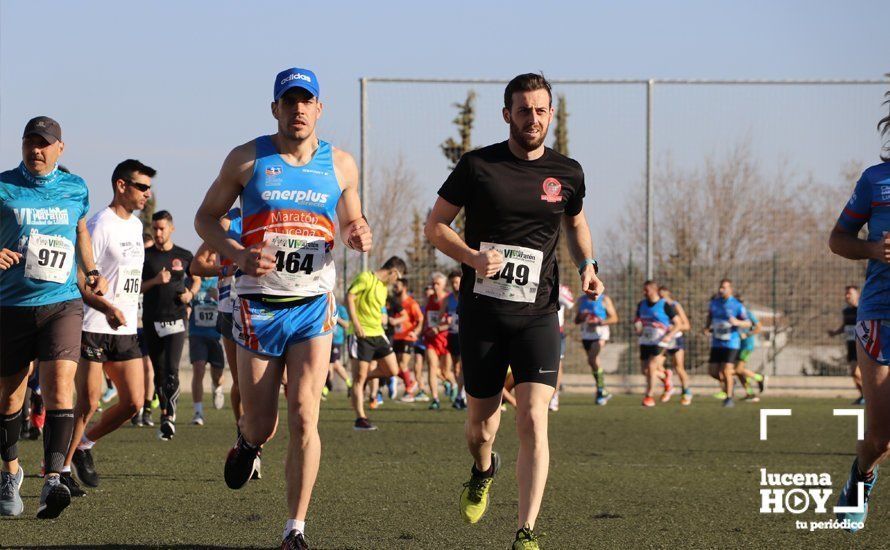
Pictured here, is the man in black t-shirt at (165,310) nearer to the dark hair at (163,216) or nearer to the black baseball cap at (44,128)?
the dark hair at (163,216)

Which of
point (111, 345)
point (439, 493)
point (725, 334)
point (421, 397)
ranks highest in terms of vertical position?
point (111, 345)

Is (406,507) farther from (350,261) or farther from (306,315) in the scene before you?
(350,261)

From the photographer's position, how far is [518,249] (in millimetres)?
6633

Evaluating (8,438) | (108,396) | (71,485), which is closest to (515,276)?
(8,438)

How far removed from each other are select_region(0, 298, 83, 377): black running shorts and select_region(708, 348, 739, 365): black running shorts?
16.6 meters

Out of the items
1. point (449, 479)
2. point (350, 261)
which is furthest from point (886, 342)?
point (350, 261)

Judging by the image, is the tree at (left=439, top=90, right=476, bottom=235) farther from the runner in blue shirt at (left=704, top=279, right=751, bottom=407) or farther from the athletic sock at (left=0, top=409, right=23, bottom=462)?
the athletic sock at (left=0, top=409, right=23, bottom=462)

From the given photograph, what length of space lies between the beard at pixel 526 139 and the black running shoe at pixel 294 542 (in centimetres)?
232

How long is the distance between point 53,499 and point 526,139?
11.9 feet

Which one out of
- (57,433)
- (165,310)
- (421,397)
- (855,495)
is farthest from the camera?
(421,397)

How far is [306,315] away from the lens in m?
6.46

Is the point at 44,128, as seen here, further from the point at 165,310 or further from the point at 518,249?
the point at 165,310

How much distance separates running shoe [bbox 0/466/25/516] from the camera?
790 cm

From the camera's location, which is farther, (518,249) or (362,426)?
(362,426)
